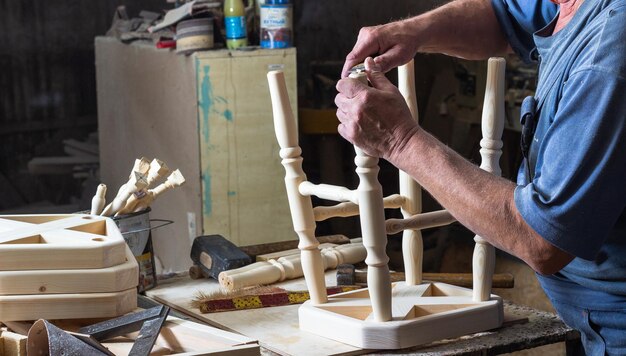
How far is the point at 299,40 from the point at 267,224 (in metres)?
2.34

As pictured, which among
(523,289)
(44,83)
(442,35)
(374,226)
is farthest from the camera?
(44,83)

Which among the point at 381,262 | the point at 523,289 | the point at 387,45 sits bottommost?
the point at 523,289

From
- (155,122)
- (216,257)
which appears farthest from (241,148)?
(216,257)

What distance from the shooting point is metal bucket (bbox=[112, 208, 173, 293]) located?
9.61 feet

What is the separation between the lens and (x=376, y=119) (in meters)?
2.28

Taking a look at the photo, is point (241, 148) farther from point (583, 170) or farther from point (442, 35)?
point (583, 170)

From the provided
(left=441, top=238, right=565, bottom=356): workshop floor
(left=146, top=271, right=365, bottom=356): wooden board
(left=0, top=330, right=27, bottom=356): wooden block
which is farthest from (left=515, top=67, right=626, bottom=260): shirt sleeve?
(left=441, top=238, right=565, bottom=356): workshop floor

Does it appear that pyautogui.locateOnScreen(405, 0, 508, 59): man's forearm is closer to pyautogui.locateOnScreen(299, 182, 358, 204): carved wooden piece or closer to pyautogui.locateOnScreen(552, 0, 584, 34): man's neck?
pyautogui.locateOnScreen(552, 0, 584, 34): man's neck

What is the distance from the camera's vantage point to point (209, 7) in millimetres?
5348

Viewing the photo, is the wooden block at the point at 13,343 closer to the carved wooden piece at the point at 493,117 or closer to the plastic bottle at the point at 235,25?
the carved wooden piece at the point at 493,117

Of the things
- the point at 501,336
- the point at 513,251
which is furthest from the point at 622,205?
the point at 501,336

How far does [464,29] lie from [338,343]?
1.11 metres

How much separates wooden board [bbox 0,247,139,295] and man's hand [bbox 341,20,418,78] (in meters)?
0.94

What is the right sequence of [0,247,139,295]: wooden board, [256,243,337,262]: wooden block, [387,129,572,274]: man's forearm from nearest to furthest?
[387,129,572,274]: man's forearm
[0,247,139,295]: wooden board
[256,243,337,262]: wooden block
